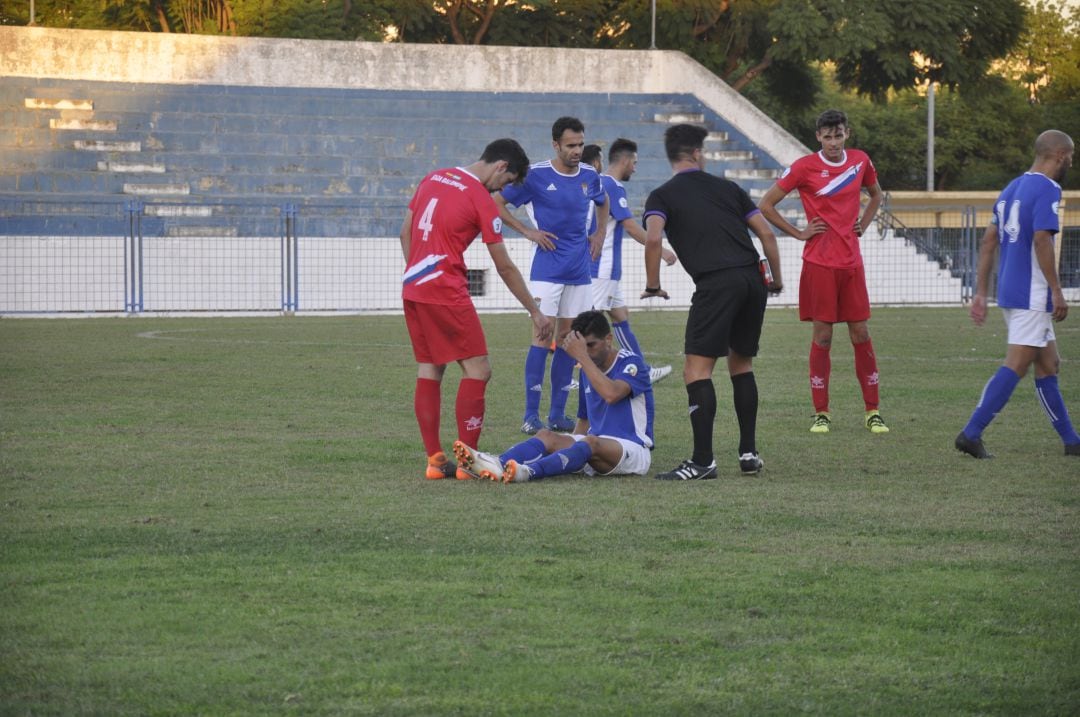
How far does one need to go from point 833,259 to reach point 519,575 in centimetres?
577

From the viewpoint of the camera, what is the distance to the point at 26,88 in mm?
29750

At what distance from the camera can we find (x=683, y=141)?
809 centimetres

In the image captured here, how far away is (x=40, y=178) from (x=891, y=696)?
26502mm

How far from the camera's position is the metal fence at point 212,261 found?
2550cm

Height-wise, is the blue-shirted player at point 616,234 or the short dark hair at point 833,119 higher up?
the short dark hair at point 833,119

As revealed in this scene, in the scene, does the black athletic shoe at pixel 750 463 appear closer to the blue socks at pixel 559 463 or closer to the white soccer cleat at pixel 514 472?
the blue socks at pixel 559 463

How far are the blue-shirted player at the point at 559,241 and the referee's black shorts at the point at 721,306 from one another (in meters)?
2.37

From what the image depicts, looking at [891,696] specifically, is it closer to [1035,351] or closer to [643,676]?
[643,676]

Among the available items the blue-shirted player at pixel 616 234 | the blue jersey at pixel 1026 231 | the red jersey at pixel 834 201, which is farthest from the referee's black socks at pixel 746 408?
the blue-shirted player at pixel 616 234

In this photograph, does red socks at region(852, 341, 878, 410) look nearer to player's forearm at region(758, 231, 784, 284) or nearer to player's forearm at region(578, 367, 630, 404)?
player's forearm at region(758, 231, 784, 284)

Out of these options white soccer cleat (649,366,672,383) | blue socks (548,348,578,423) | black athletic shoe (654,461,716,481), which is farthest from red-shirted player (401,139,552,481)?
white soccer cleat (649,366,672,383)

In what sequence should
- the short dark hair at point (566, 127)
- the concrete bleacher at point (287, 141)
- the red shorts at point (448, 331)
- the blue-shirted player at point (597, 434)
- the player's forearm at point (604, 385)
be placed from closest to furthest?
the blue-shirted player at point (597, 434) → the player's forearm at point (604, 385) → the red shorts at point (448, 331) → the short dark hair at point (566, 127) → the concrete bleacher at point (287, 141)

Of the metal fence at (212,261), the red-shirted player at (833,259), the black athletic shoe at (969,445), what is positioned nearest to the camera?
the black athletic shoe at (969,445)

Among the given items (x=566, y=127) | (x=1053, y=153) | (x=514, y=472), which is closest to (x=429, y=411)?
(x=514, y=472)
